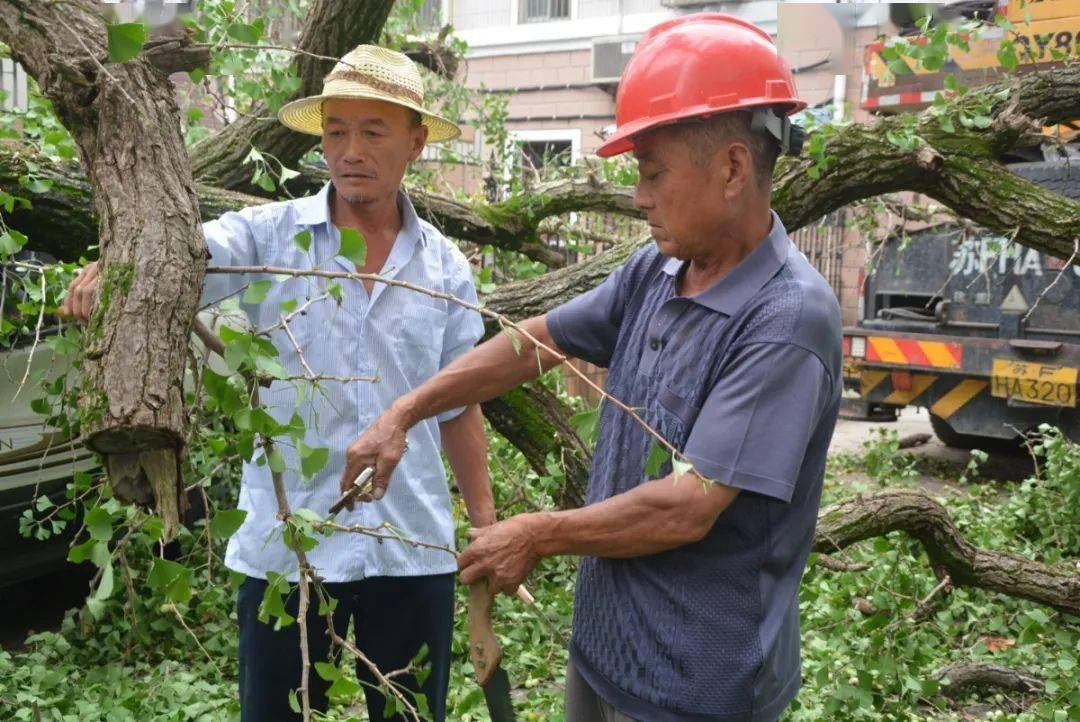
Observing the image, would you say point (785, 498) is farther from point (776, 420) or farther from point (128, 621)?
point (128, 621)

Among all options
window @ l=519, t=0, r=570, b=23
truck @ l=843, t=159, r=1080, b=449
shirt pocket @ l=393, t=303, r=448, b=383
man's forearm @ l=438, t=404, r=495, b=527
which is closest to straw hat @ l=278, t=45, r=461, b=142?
shirt pocket @ l=393, t=303, r=448, b=383

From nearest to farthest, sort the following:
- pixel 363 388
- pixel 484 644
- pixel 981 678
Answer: pixel 484 644 → pixel 363 388 → pixel 981 678

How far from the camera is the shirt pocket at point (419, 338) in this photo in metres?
2.87

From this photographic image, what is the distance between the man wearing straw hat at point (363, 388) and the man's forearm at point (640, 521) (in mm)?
737

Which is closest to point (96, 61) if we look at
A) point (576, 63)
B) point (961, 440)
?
point (961, 440)

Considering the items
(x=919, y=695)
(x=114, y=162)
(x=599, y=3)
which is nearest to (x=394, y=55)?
(x=114, y=162)

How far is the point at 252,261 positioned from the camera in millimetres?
2834

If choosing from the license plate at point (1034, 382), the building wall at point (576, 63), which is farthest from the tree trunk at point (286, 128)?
the building wall at point (576, 63)

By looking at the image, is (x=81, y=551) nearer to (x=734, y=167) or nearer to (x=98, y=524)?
(x=98, y=524)

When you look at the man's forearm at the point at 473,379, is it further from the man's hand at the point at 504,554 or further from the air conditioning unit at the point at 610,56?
the air conditioning unit at the point at 610,56

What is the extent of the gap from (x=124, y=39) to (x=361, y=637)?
1619 millimetres

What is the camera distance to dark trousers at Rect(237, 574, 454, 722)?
2750mm

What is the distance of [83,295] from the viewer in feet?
6.96

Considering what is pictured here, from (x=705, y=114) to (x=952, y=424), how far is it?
7.24 metres
